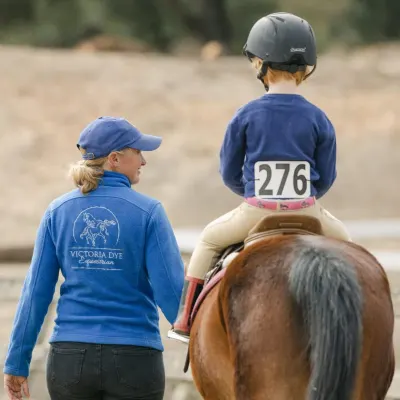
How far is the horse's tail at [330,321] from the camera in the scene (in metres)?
4.04

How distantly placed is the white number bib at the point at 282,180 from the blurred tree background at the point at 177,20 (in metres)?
33.8

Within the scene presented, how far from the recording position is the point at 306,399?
4098 millimetres

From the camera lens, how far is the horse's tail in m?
4.04

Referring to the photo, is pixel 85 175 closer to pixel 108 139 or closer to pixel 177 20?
pixel 108 139

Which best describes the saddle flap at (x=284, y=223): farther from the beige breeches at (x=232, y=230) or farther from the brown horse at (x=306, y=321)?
the brown horse at (x=306, y=321)

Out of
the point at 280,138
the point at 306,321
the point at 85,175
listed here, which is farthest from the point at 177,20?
the point at 306,321

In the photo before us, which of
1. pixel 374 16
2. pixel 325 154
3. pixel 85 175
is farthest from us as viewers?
pixel 374 16

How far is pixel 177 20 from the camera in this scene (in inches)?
1606

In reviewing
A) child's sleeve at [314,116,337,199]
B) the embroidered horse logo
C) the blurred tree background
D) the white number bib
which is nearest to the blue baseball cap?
the embroidered horse logo

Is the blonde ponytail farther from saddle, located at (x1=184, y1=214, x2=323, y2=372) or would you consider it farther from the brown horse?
the brown horse

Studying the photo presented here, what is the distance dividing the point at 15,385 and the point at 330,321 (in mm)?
1615

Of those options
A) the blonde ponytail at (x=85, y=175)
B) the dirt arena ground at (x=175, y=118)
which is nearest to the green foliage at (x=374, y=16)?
the dirt arena ground at (x=175, y=118)

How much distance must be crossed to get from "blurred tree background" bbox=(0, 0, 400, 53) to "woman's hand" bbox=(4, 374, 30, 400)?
33.8 metres

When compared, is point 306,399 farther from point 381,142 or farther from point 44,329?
point 381,142
